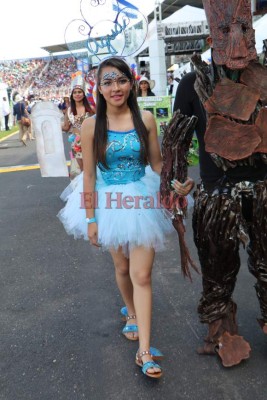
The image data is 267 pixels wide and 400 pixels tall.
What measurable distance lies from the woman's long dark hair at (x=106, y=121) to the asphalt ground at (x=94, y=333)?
1.13 m

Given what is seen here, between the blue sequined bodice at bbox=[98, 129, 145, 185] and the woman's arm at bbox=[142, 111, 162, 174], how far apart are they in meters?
0.07

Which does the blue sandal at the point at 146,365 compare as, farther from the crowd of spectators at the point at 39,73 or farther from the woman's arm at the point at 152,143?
the crowd of spectators at the point at 39,73

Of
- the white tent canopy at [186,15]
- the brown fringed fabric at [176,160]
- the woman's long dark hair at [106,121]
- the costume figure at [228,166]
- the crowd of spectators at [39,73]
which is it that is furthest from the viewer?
the crowd of spectators at [39,73]

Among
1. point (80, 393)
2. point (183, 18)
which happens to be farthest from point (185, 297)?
point (183, 18)

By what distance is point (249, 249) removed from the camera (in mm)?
2273

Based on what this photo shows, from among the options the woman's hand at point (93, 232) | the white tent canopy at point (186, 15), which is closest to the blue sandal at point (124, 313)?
the woman's hand at point (93, 232)

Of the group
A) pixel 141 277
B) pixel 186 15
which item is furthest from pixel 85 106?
pixel 186 15

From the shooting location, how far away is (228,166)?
2.07m

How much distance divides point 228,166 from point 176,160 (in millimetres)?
261

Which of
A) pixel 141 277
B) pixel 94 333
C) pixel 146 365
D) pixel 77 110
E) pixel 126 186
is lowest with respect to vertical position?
pixel 94 333

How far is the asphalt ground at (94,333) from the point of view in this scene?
2.18 meters

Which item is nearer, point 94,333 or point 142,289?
point 142,289

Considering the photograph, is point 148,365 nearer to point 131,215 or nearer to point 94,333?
point 94,333

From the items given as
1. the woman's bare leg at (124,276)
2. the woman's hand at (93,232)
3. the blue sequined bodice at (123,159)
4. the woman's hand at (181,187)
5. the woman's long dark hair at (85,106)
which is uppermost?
the woman's long dark hair at (85,106)
